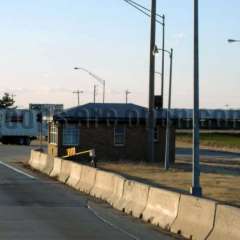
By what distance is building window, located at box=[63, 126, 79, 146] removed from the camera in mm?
46938

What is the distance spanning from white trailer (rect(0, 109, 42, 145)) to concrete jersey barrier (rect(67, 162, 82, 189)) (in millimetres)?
44132

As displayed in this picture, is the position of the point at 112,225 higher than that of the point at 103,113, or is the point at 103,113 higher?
the point at 103,113

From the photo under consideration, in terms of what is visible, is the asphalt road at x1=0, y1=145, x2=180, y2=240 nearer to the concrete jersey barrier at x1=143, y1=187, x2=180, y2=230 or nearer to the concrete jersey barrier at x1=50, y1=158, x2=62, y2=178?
the concrete jersey barrier at x1=143, y1=187, x2=180, y2=230

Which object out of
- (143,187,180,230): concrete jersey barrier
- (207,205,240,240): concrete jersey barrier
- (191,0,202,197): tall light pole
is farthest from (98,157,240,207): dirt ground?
(207,205,240,240): concrete jersey barrier

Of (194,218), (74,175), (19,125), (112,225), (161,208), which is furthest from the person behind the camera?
(19,125)

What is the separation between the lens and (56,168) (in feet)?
104

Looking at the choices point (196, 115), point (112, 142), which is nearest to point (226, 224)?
point (196, 115)

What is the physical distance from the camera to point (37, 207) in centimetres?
1847

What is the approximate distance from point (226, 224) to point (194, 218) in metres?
1.58

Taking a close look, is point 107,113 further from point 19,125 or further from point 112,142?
point 19,125

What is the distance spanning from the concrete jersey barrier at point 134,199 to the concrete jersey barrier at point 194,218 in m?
2.41

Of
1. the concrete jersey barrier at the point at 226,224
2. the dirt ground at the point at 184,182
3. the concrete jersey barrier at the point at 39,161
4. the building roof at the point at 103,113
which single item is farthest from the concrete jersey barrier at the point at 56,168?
the concrete jersey barrier at the point at 226,224

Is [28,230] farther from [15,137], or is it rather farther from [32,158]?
[15,137]

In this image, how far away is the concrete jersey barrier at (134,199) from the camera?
16.6 m
